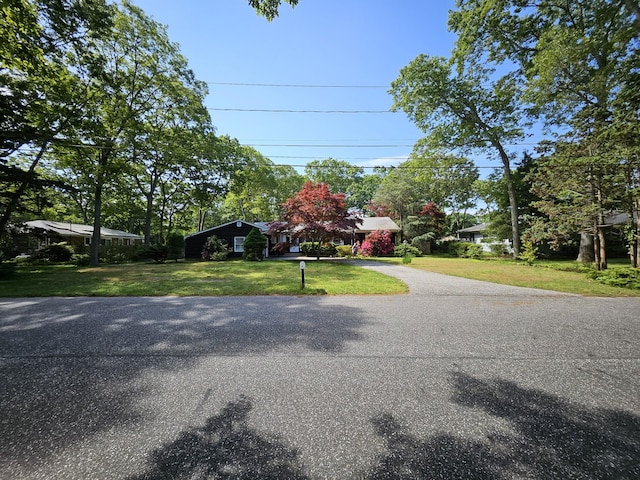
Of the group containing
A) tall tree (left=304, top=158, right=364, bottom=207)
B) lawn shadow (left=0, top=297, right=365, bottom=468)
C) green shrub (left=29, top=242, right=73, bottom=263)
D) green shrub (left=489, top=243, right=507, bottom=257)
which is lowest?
lawn shadow (left=0, top=297, right=365, bottom=468)

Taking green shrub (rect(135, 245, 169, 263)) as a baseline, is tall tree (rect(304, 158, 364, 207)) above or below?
above

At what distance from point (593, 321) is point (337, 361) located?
5008 millimetres

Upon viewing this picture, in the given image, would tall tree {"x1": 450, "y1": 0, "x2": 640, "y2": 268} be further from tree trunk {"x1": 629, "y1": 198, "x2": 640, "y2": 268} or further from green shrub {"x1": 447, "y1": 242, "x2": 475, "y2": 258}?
green shrub {"x1": 447, "y1": 242, "x2": 475, "y2": 258}

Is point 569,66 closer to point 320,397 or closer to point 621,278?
point 621,278

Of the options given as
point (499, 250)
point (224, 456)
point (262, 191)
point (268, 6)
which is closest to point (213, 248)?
point (262, 191)

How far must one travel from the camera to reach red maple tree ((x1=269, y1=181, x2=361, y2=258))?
15.8 m

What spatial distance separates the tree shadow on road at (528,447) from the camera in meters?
1.65

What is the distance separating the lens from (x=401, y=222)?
27359mm

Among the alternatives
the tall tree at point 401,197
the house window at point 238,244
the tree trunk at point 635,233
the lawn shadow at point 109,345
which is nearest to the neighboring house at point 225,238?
the house window at point 238,244

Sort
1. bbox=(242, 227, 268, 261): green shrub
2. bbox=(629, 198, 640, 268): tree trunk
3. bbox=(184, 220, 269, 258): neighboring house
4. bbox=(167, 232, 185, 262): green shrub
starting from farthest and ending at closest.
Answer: bbox=(184, 220, 269, 258): neighboring house → bbox=(167, 232, 185, 262): green shrub → bbox=(242, 227, 268, 261): green shrub → bbox=(629, 198, 640, 268): tree trunk

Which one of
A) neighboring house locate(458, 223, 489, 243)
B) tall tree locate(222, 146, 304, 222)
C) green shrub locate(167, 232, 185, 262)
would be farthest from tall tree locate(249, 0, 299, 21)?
neighboring house locate(458, 223, 489, 243)

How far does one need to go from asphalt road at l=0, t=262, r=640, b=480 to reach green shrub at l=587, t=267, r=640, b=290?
431 cm

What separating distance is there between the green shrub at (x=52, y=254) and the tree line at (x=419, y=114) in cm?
274

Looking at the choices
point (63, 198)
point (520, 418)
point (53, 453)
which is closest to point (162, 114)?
point (63, 198)
